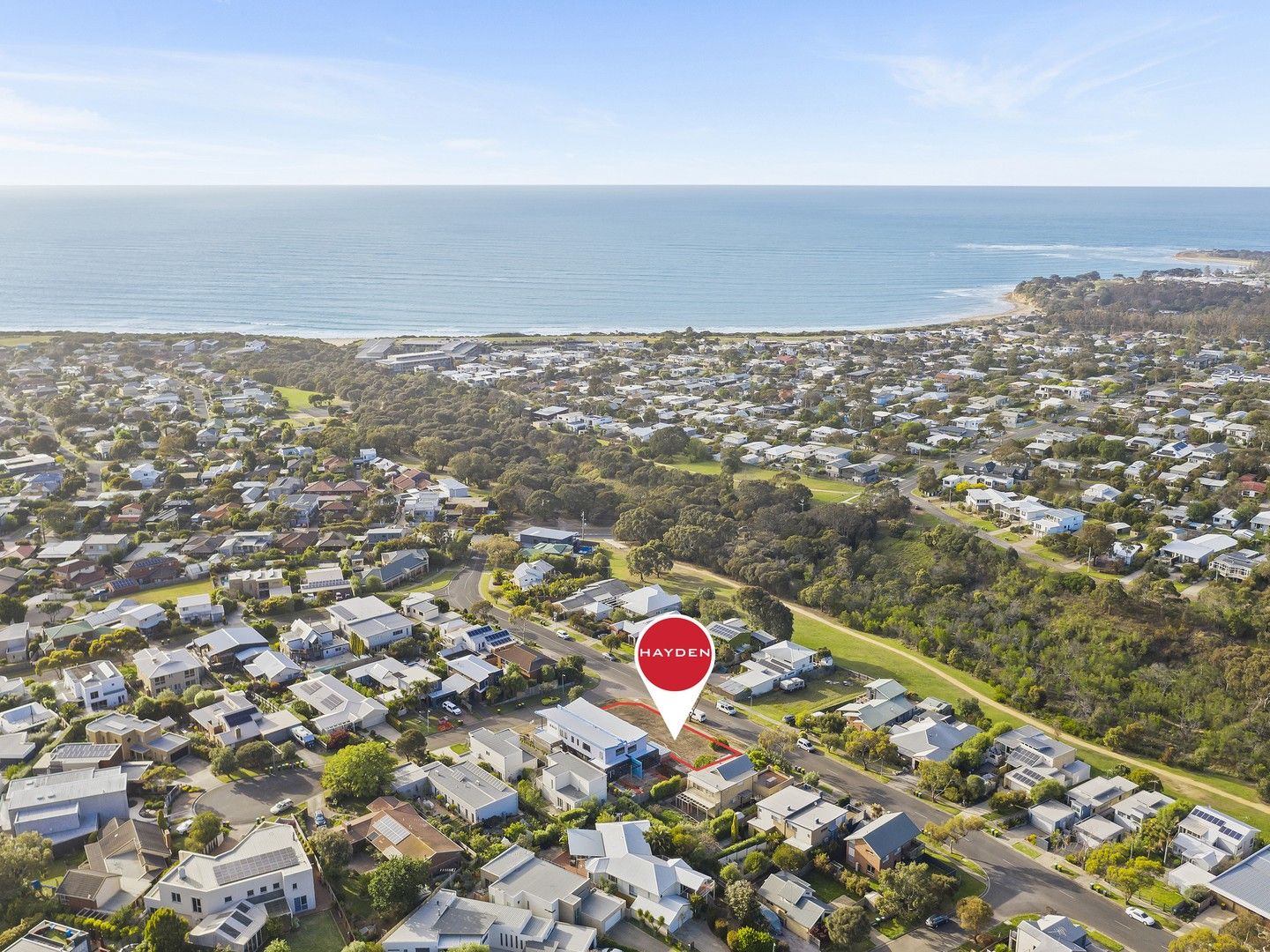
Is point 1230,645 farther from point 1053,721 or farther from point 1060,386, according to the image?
point 1060,386

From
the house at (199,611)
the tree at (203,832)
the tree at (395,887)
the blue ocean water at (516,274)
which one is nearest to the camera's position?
the tree at (395,887)

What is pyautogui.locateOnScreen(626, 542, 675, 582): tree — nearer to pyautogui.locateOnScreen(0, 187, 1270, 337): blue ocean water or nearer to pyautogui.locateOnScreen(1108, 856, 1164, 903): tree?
pyautogui.locateOnScreen(1108, 856, 1164, 903): tree

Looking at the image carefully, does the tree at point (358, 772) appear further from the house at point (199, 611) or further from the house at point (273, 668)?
the house at point (199, 611)

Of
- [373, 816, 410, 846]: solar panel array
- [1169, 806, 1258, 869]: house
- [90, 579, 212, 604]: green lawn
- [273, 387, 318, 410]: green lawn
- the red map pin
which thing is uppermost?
the red map pin

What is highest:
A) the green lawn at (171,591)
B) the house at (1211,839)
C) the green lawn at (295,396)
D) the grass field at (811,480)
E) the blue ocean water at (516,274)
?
the blue ocean water at (516,274)

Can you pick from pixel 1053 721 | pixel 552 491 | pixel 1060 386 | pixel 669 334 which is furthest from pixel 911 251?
pixel 1053 721

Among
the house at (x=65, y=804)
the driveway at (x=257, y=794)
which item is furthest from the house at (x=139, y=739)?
the driveway at (x=257, y=794)

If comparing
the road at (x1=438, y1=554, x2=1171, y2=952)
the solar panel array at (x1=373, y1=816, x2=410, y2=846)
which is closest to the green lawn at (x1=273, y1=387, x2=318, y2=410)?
the road at (x1=438, y1=554, x2=1171, y2=952)
